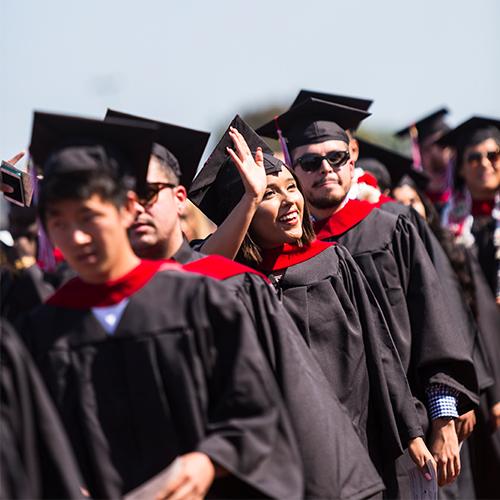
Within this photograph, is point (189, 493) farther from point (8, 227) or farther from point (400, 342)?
point (8, 227)

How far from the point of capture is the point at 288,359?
4250 mm

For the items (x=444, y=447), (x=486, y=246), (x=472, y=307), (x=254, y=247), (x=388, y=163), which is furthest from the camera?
(x=486, y=246)

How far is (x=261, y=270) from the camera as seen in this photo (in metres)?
5.29

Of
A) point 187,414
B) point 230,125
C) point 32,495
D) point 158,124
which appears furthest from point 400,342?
point 32,495

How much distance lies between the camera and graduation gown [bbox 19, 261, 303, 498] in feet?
Result: 12.0

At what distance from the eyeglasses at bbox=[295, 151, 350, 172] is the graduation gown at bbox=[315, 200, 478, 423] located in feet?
0.83

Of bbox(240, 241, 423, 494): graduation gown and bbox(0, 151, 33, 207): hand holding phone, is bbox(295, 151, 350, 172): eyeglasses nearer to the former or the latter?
bbox(240, 241, 423, 494): graduation gown

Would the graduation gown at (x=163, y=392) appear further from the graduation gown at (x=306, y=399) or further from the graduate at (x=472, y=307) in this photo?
the graduate at (x=472, y=307)

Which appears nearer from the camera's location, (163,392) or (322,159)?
(163,392)

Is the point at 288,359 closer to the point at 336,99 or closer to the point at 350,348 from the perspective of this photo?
the point at 350,348

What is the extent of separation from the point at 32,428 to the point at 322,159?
9.93 ft

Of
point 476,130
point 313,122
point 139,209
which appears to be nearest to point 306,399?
point 139,209

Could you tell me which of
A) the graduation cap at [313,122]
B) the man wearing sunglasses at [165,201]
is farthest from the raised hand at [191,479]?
the graduation cap at [313,122]

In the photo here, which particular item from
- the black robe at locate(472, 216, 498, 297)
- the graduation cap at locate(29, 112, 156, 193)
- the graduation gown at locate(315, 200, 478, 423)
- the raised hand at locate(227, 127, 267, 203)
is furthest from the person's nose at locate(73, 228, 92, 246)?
the black robe at locate(472, 216, 498, 297)
